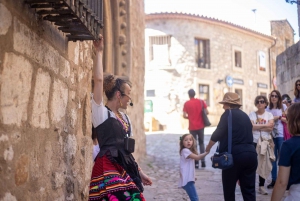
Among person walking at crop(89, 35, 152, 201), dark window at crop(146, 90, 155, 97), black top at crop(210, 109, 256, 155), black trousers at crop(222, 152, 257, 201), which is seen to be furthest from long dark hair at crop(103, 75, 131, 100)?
dark window at crop(146, 90, 155, 97)

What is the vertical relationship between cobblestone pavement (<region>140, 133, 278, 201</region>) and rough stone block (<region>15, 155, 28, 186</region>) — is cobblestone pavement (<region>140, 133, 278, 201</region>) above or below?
below

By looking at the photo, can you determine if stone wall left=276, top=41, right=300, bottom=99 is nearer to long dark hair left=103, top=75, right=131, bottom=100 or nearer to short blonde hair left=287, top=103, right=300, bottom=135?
short blonde hair left=287, top=103, right=300, bottom=135

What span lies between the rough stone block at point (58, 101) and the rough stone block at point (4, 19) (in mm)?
716

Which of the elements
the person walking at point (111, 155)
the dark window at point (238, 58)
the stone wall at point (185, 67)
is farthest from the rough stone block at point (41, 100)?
the dark window at point (238, 58)

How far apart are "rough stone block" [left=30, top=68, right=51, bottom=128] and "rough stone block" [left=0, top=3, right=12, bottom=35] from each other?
0.42 metres

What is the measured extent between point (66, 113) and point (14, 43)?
3.09 feet

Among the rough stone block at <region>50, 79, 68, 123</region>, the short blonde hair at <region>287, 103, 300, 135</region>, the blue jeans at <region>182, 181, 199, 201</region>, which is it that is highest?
the rough stone block at <region>50, 79, 68, 123</region>

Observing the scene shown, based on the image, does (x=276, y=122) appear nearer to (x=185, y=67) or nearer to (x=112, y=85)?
(x=112, y=85)

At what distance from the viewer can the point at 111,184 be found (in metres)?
2.56

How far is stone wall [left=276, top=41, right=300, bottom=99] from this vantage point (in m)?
8.29

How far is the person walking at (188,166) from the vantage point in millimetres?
4703

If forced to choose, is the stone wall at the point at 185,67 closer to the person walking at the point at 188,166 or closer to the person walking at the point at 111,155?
the person walking at the point at 188,166

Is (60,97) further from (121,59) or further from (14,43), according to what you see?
(121,59)

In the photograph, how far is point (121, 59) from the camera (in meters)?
7.44
